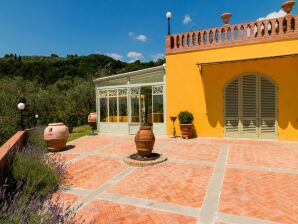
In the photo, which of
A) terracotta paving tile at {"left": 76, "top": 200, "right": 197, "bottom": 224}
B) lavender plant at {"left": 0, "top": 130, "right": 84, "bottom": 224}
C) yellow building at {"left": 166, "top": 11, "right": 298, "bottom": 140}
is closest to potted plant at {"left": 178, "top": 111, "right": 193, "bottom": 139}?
yellow building at {"left": 166, "top": 11, "right": 298, "bottom": 140}

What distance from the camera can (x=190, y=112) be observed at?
38.7 ft

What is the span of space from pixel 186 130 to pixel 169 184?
20.2 ft

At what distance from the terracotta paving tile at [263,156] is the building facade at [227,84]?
2075mm

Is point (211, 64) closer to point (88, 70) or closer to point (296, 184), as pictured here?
point (296, 184)

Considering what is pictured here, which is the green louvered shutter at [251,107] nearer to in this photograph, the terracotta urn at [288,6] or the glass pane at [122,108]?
the terracotta urn at [288,6]

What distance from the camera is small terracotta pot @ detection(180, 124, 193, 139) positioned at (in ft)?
37.3

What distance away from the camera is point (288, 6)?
32.2 feet

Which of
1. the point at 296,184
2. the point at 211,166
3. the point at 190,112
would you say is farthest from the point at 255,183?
the point at 190,112

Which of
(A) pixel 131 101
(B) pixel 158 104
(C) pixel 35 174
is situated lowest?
(C) pixel 35 174

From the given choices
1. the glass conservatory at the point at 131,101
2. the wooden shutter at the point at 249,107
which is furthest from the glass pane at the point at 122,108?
the wooden shutter at the point at 249,107

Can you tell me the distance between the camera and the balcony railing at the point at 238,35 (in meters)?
9.77

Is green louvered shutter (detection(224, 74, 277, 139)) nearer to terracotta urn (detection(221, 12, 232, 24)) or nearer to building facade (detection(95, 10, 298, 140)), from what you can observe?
building facade (detection(95, 10, 298, 140))

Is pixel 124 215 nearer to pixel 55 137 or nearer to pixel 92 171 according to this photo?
pixel 92 171

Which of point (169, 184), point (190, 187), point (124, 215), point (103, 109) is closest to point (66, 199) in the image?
point (124, 215)
